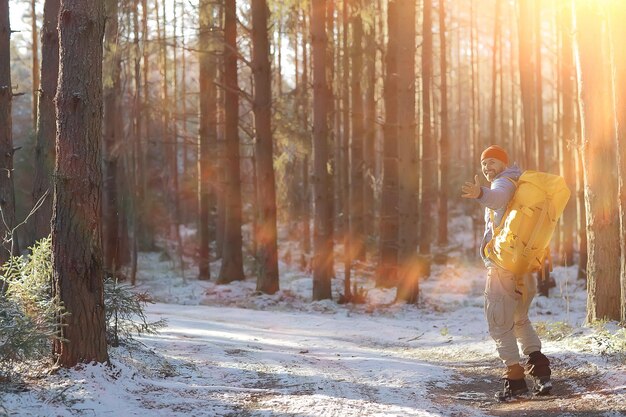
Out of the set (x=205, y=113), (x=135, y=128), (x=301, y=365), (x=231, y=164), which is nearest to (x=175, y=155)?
(x=135, y=128)

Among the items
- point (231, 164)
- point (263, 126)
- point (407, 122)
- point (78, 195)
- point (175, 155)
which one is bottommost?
point (78, 195)

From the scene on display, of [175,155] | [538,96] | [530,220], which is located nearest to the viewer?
[530,220]

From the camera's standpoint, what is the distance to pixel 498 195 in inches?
218

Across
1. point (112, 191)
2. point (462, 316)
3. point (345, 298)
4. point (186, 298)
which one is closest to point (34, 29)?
point (112, 191)

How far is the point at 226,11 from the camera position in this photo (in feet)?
54.7

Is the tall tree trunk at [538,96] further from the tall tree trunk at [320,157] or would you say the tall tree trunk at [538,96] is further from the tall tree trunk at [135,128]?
the tall tree trunk at [135,128]

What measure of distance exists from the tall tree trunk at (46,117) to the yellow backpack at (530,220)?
650 cm

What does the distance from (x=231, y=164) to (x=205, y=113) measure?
7.44ft

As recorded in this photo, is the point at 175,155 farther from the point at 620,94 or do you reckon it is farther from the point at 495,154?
the point at 495,154

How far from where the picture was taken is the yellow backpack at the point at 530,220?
18.1ft

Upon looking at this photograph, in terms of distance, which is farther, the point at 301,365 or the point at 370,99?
the point at 370,99

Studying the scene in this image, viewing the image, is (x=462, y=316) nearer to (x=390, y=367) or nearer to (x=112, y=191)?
(x=390, y=367)

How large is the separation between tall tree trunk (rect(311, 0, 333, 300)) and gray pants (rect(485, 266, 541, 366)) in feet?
27.4

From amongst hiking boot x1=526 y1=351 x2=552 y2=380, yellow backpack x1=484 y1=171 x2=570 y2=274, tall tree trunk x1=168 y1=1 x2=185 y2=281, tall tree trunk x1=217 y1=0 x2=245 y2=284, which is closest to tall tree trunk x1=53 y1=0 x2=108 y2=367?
yellow backpack x1=484 y1=171 x2=570 y2=274
